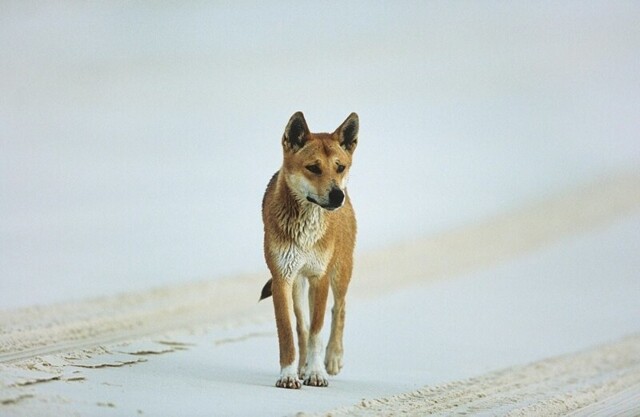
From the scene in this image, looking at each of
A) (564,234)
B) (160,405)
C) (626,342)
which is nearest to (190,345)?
(160,405)

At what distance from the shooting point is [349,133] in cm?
935

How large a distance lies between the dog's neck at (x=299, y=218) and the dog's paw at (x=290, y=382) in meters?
1.03

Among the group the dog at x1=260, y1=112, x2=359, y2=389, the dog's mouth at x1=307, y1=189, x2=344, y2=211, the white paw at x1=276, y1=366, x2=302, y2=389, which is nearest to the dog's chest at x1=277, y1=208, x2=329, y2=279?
the dog at x1=260, y1=112, x2=359, y2=389

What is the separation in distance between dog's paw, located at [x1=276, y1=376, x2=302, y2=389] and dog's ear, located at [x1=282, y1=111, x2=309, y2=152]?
1.77 m

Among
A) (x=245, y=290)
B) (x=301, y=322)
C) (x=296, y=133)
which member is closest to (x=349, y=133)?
(x=296, y=133)

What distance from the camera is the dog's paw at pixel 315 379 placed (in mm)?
9375

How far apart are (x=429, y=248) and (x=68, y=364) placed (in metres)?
9.96

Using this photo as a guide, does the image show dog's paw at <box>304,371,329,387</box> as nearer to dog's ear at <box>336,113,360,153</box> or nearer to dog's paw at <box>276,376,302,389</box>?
dog's paw at <box>276,376,302,389</box>

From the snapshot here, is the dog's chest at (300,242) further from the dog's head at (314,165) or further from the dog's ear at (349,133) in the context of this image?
the dog's ear at (349,133)

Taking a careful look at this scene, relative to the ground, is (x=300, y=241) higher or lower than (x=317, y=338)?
higher

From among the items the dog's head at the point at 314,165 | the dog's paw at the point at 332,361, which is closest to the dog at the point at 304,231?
the dog's head at the point at 314,165

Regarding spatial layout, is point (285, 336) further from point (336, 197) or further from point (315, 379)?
point (336, 197)

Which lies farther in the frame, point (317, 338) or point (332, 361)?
point (332, 361)

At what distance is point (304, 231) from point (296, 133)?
0.77 m
